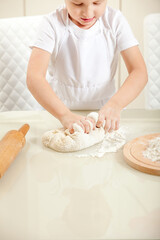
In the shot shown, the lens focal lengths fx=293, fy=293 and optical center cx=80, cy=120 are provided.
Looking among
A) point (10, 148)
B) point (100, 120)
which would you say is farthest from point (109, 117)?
point (10, 148)

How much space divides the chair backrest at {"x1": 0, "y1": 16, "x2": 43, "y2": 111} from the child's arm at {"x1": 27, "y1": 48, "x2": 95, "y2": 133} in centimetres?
45

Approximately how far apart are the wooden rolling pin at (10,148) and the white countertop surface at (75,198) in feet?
0.07

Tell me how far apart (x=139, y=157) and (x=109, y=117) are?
0.26 metres

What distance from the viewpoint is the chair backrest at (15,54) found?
1.47 meters

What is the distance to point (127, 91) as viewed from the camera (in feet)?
3.34

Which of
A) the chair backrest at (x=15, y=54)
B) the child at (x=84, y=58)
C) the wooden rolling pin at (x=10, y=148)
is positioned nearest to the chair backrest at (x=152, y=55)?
the child at (x=84, y=58)

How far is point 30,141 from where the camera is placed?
0.78 m

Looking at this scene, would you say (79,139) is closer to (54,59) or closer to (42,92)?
(42,92)

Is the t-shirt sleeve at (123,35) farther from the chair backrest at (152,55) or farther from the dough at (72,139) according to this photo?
the dough at (72,139)

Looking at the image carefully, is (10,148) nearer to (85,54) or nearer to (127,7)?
(85,54)

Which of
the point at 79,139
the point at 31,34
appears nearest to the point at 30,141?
the point at 79,139

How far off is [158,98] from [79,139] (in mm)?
924

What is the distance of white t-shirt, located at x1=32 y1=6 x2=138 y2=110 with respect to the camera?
1.13 m

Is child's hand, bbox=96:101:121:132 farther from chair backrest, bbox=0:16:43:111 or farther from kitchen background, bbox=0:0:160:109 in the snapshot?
kitchen background, bbox=0:0:160:109
